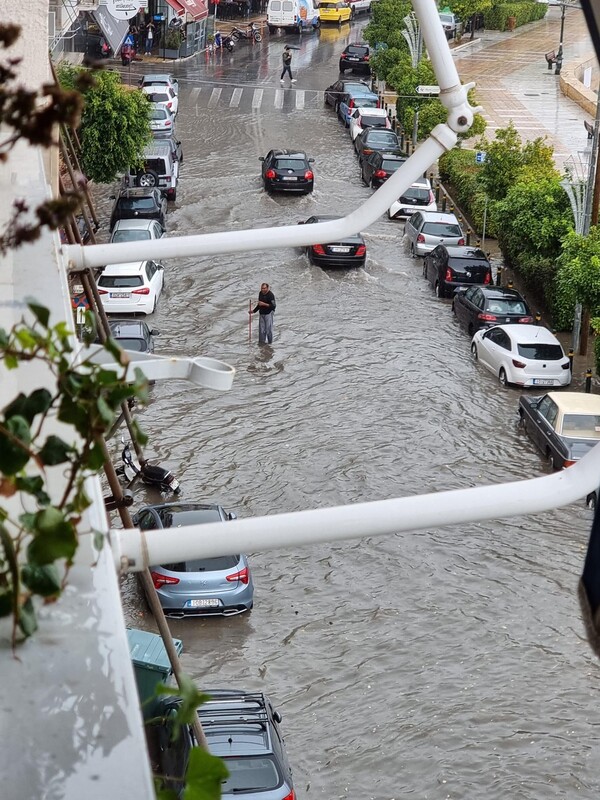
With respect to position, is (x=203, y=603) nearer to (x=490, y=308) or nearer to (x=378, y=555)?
(x=378, y=555)

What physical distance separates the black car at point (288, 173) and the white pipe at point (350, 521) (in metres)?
34.7

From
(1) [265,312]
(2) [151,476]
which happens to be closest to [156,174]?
(1) [265,312]

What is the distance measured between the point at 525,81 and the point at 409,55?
12.2 metres

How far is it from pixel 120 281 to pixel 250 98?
2851cm

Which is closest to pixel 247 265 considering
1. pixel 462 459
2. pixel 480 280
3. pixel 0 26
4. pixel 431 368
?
pixel 480 280

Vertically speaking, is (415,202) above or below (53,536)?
below

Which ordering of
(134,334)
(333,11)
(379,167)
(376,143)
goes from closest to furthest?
1. (134,334)
2. (379,167)
3. (376,143)
4. (333,11)

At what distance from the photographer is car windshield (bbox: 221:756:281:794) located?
38.3 feet

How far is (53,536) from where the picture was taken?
389 centimetres

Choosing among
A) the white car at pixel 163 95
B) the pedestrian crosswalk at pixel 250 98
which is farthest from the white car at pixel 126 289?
the pedestrian crosswalk at pixel 250 98

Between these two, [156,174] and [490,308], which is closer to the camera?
[490,308]

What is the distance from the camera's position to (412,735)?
14156 millimetres

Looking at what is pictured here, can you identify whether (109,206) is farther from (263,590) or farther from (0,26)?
(0,26)

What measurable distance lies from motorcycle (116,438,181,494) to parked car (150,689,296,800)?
7308 mm
